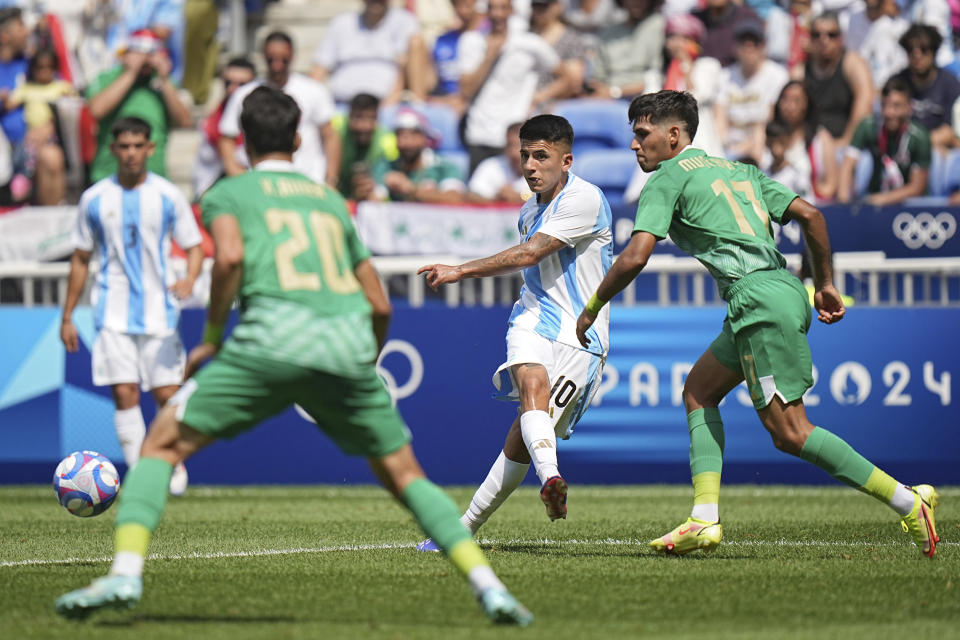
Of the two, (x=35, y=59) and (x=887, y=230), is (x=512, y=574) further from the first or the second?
(x=35, y=59)

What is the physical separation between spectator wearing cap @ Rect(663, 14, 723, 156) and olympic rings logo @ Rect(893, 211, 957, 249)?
2728 mm

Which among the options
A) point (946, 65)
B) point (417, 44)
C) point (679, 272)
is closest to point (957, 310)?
point (679, 272)

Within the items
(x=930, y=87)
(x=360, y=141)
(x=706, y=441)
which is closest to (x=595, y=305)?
(x=706, y=441)

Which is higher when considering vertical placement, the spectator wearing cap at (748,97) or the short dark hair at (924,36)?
the short dark hair at (924,36)

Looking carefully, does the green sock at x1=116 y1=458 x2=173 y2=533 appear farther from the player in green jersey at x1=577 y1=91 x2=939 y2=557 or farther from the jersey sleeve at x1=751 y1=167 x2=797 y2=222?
the jersey sleeve at x1=751 y1=167 x2=797 y2=222

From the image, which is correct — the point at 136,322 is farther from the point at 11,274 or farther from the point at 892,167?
the point at 892,167

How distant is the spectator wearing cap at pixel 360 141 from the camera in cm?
1487

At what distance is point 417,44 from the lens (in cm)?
1688

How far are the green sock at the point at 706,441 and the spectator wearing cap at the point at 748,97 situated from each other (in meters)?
7.88

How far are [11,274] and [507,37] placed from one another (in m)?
5.99

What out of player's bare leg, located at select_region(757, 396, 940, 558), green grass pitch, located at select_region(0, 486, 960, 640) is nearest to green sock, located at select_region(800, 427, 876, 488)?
player's bare leg, located at select_region(757, 396, 940, 558)

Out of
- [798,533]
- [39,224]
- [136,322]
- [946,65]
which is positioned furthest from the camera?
[946,65]

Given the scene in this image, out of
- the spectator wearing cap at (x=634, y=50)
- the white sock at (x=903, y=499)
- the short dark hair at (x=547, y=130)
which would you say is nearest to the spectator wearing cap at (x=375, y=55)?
the spectator wearing cap at (x=634, y=50)

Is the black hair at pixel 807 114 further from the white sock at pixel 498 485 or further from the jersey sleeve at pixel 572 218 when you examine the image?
the white sock at pixel 498 485
